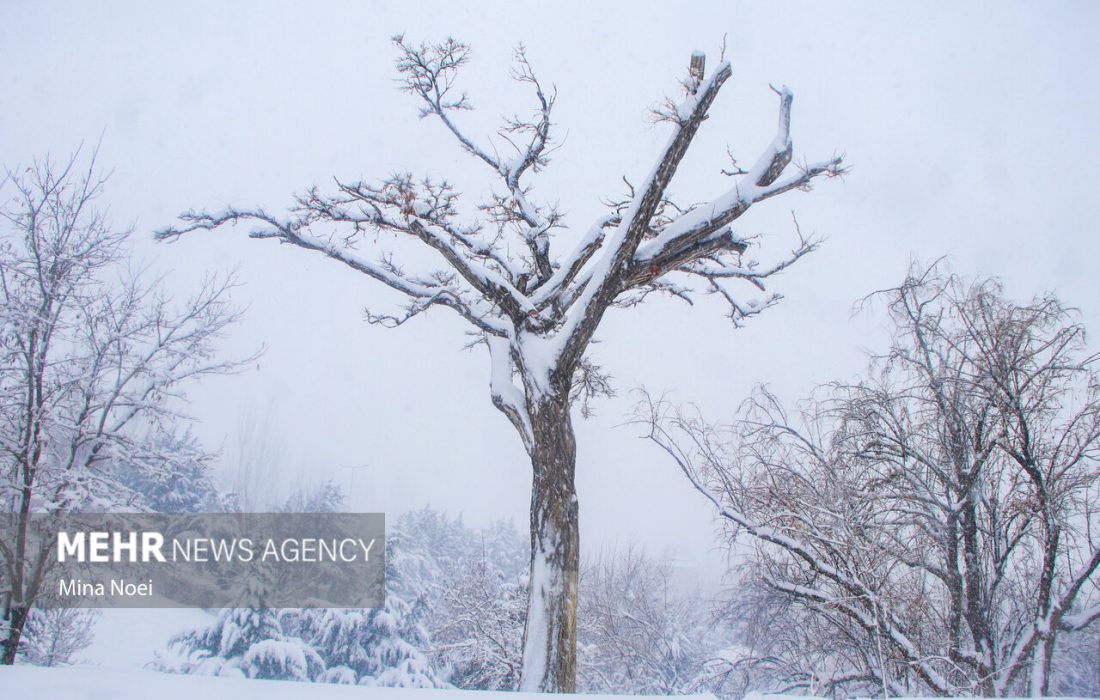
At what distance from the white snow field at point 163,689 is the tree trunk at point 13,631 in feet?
25.6

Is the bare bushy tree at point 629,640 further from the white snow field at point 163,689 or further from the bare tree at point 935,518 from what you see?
the white snow field at point 163,689

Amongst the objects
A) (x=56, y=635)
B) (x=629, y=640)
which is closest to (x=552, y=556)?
(x=629, y=640)

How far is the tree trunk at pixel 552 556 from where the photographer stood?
4.71 m

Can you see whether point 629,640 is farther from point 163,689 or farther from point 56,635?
point 163,689

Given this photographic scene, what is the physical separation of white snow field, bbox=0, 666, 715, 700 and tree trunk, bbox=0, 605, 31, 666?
7811 millimetres

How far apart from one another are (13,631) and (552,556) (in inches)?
288

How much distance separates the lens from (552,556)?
4980 millimetres

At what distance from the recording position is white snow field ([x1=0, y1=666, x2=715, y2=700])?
1714mm

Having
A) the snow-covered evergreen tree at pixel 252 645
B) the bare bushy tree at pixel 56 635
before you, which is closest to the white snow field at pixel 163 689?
the snow-covered evergreen tree at pixel 252 645

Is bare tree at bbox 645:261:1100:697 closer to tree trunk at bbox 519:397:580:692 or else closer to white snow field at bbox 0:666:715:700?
tree trunk at bbox 519:397:580:692

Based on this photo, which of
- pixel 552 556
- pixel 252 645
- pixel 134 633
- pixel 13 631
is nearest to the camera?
pixel 552 556

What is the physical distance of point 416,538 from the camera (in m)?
30.7

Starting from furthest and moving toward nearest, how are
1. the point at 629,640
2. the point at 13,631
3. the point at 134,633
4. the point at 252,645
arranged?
the point at 134,633 → the point at 629,640 → the point at 252,645 → the point at 13,631

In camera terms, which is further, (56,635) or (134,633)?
(134,633)
